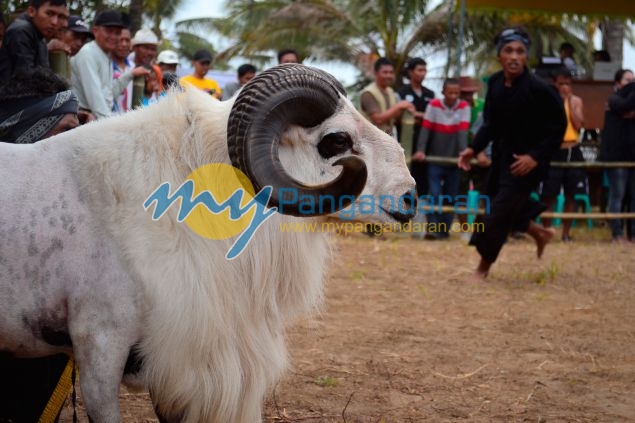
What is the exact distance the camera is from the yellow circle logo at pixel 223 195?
358 centimetres

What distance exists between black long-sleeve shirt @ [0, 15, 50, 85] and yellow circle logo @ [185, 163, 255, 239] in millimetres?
2354

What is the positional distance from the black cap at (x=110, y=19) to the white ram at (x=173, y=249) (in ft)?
13.5

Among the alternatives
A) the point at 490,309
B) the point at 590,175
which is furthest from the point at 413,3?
the point at 490,309

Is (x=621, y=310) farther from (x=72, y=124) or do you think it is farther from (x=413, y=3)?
(x=413, y=3)

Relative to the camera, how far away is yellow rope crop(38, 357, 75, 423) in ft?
12.6

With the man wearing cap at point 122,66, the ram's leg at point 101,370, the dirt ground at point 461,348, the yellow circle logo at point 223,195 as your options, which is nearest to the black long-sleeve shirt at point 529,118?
the dirt ground at point 461,348

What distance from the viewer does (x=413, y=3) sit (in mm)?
23328

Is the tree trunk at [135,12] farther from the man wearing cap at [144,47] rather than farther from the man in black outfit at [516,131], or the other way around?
the man in black outfit at [516,131]

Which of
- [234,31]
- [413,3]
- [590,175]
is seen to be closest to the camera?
[590,175]

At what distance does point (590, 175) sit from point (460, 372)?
9.77 metres

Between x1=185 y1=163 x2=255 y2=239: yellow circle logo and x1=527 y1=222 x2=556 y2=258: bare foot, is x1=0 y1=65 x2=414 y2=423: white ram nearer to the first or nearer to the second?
x1=185 y1=163 x2=255 y2=239: yellow circle logo

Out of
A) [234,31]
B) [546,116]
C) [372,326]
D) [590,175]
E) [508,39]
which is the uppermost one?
[234,31]

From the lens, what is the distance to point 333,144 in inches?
151

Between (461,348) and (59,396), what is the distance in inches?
129
